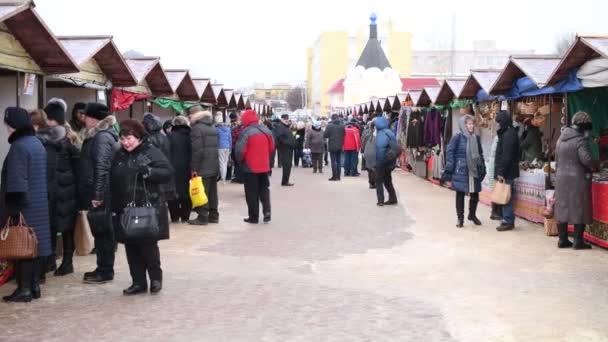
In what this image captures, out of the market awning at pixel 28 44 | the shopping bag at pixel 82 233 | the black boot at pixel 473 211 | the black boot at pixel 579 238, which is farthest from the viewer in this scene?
the black boot at pixel 473 211

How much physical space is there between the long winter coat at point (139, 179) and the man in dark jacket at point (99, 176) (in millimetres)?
400

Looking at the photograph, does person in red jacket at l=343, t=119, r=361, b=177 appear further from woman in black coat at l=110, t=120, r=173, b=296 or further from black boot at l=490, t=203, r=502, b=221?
woman in black coat at l=110, t=120, r=173, b=296

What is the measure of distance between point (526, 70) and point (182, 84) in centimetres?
911

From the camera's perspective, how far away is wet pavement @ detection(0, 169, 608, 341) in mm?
5828

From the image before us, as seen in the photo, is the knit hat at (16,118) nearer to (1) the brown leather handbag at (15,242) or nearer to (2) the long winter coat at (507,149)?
(1) the brown leather handbag at (15,242)

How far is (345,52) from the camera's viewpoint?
9756cm

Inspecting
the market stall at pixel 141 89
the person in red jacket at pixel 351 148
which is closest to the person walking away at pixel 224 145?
the market stall at pixel 141 89

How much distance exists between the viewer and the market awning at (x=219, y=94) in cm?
2225

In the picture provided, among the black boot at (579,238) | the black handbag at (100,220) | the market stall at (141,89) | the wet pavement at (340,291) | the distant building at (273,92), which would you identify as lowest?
the wet pavement at (340,291)

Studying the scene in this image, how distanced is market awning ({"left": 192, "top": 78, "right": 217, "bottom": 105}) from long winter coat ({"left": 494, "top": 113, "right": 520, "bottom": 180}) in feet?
31.4

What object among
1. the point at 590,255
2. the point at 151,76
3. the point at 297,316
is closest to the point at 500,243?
the point at 590,255

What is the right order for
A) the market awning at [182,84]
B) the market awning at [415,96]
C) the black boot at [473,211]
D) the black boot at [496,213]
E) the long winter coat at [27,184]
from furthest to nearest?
1. the market awning at [415,96]
2. the market awning at [182,84]
3. the black boot at [496,213]
4. the black boot at [473,211]
5. the long winter coat at [27,184]

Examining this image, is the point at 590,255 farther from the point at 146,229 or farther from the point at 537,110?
the point at 146,229

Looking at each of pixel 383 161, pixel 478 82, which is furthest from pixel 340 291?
pixel 478 82
